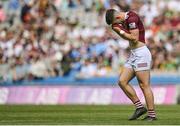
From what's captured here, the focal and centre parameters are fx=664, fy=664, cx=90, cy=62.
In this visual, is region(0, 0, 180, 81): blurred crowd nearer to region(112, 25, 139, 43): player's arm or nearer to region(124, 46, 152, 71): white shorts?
region(124, 46, 152, 71): white shorts

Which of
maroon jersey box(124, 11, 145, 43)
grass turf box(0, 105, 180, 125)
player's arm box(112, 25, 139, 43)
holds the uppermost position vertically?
maroon jersey box(124, 11, 145, 43)

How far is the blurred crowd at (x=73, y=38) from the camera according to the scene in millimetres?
24266

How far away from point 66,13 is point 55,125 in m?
17.0

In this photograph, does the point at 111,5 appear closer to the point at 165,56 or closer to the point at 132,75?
the point at 165,56

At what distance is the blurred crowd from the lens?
24.3m

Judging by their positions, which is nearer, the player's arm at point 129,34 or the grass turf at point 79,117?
the grass turf at point 79,117

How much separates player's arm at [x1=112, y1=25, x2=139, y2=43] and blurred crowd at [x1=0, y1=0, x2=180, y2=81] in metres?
10.0

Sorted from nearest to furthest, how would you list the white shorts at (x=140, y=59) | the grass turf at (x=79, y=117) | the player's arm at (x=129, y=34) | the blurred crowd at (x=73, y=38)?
1. the grass turf at (x=79, y=117)
2. the player's arm at (x=129, y=34)
3. the white shorts at (x=140, y=59)
4. the blurred crowd at (x=73, y=38)

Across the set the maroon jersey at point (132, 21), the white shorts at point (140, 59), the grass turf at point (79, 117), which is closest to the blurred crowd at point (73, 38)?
the grass turf at point (79, 117)

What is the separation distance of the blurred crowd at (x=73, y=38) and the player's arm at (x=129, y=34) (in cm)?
1003

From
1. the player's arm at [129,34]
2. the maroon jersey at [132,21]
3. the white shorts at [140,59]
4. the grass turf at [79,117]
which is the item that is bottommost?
the grass turf at [79,117]

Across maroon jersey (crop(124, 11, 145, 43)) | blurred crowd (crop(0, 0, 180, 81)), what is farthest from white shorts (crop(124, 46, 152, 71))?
blurred crowd (crop(0, 0, 180, 81))

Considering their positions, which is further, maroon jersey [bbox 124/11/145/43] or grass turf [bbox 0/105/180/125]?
maroon jersey [bbox 124/11/145/43]

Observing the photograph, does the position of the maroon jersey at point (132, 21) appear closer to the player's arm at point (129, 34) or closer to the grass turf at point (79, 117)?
the player's arm at point (129, 34)
